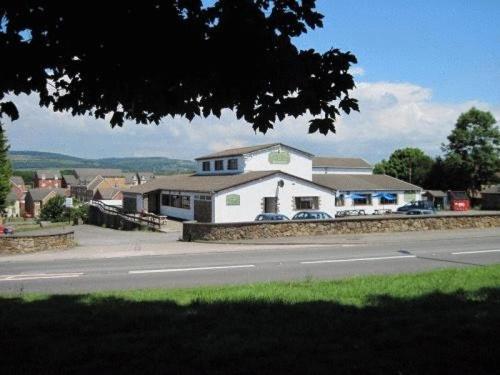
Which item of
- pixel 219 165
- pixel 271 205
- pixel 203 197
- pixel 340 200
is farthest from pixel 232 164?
pixel 340 200

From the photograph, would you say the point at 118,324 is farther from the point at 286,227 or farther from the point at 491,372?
the point at 286,227

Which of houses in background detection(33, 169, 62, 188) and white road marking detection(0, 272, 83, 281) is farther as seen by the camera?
houses in background detection(33, 169, 62, 188)

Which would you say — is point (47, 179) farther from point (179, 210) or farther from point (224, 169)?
point (179, 210)

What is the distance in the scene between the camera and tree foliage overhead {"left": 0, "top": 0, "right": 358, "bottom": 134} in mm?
5594

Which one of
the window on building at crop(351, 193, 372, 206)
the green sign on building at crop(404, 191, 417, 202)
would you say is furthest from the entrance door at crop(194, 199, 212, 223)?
the green sign on building at crop(404, 191, 417, 202)

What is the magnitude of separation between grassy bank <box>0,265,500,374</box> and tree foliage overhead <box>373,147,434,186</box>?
93.8 meters

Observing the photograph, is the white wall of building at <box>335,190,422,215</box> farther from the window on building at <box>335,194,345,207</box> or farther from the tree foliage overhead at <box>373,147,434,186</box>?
the tree foliage overhead at <box>373,147,434,186</box>

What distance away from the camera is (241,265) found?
58.5 feet

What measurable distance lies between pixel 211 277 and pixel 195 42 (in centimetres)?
1043

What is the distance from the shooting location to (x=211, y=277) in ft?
50.1

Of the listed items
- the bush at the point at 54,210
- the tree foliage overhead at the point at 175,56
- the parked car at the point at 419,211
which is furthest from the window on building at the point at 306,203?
the bush at the point at 54,210

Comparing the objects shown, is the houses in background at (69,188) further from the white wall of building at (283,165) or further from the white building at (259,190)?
the white wall of building at (283,165)

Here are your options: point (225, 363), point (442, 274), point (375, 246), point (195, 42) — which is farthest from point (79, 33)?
point (375, 246)

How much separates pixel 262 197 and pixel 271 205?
4.57ft
